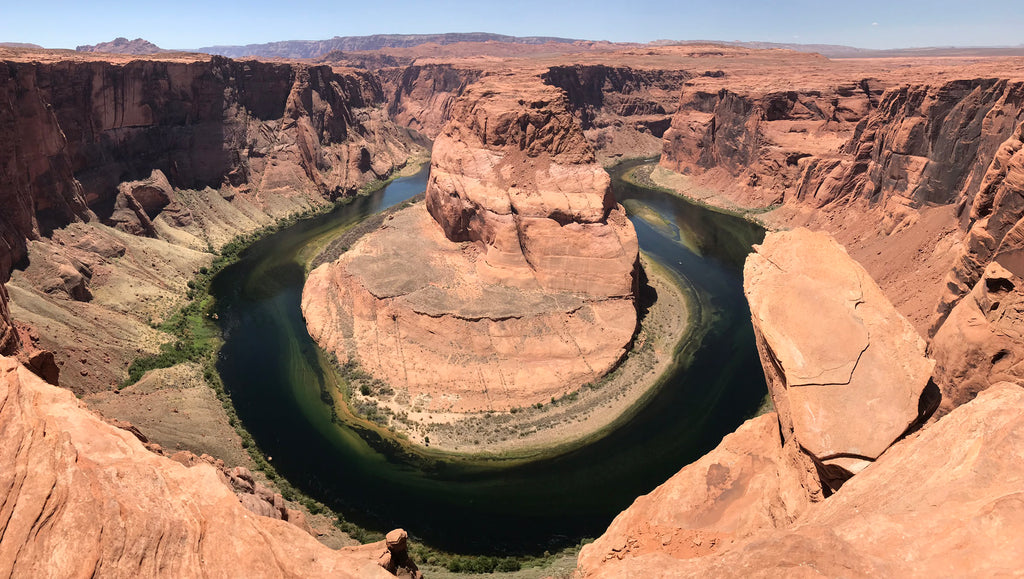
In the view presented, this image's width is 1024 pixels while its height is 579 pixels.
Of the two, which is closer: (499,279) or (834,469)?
(834,469)

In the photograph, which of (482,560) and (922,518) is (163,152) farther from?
(922,518)

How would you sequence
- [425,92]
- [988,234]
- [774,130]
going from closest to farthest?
[988,234], [774,130], [425,92]

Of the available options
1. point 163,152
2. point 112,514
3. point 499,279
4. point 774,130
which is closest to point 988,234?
point 112,514

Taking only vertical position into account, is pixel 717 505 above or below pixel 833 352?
below

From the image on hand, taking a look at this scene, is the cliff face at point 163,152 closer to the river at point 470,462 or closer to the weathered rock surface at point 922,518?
the river at point 470,462

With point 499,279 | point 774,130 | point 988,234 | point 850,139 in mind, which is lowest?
point 499,279

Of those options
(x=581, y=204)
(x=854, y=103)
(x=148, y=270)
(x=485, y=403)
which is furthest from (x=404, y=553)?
(x=854, y=103)

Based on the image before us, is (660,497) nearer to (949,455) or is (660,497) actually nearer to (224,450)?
(949,455)
